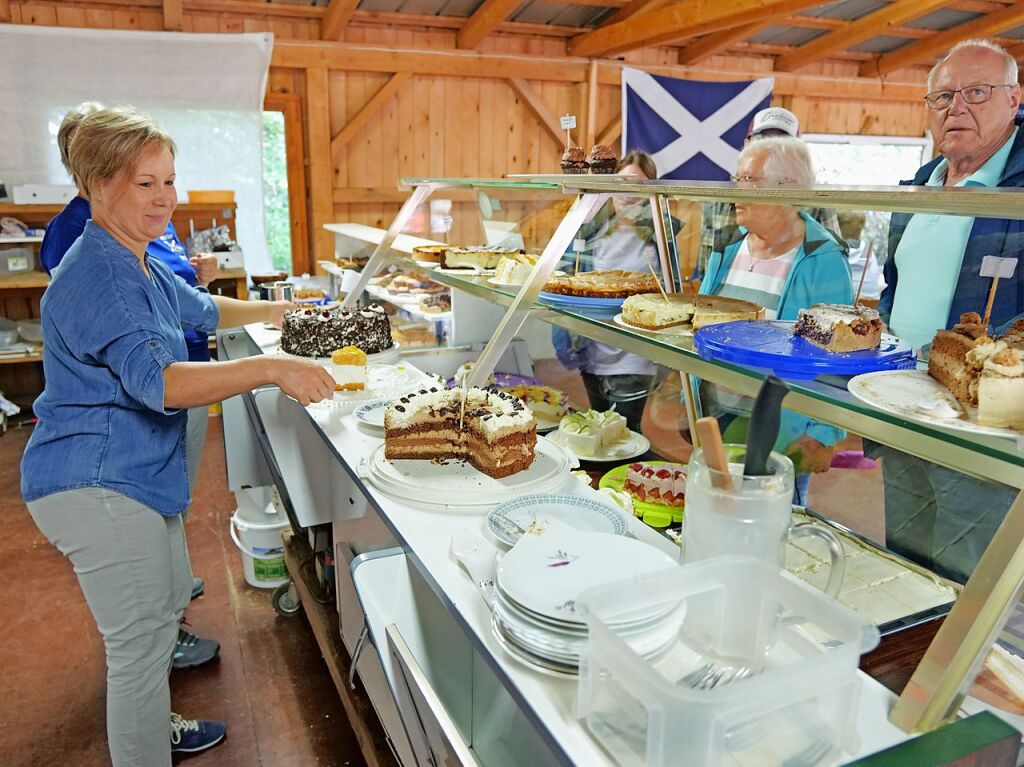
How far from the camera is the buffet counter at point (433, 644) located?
106cm

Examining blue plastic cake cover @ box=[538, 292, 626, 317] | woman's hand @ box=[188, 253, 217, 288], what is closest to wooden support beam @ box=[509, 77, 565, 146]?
woman's hand @ box=[188, 253, 217, 288]

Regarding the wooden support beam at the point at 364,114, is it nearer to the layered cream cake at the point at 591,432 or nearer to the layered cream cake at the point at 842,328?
the layered cream cake at the point at 591,432

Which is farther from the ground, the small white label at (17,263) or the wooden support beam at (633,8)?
the wooden support beam at (633,8)

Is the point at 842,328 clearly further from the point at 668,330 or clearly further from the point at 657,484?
the point at 657,484

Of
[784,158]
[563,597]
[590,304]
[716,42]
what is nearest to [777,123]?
[784,158]

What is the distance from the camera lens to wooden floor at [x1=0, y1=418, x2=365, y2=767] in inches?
101

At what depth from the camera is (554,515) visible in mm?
Answer: 1551

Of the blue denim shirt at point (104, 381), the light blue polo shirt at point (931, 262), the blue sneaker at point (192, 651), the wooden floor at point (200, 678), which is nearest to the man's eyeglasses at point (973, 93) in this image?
the light blue polo shirt at point (931, 262)

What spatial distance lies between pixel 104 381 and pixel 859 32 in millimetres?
8204

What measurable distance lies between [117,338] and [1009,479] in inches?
73.0

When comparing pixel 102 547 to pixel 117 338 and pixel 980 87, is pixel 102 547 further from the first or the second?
pixel 980 87

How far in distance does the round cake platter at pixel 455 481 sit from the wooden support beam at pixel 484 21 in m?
5.51

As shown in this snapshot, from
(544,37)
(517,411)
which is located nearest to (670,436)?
(517,411)

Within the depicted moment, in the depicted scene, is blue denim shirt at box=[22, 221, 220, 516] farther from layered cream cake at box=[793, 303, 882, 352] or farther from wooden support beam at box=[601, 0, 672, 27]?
wooden support beam at box=[601, 0, 672, 27]
